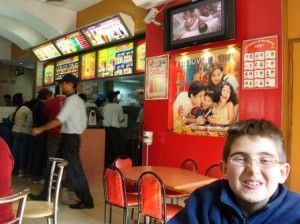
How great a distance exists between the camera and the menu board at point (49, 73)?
8367 mm

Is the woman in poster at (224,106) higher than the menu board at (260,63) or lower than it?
lower

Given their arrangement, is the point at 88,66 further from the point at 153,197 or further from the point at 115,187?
the point at 153,197

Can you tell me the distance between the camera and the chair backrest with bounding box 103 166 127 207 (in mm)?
2938

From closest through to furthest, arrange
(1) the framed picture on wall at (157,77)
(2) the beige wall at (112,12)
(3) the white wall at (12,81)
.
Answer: (1) the framed picture on wall at (157,77) < (2) the beige wall at (112,12) < (3) the white wall at (12,81)

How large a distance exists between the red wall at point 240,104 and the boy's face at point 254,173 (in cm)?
279

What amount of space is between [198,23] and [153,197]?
2511mm

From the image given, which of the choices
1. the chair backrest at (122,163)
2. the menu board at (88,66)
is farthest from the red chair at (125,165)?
the menu board at (88,66)

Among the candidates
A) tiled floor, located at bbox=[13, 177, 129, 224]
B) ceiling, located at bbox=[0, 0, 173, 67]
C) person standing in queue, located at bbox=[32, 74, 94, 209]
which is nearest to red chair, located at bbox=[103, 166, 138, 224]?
tiled floor, located at bbox=[13, 177, 129, 224]

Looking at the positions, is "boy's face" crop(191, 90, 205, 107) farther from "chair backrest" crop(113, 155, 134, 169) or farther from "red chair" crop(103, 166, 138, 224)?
"red chair" crop(103, 166, 138, 224)

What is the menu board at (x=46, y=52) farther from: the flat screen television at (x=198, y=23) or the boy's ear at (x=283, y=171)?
the boy's ear at (x=283, y=171)

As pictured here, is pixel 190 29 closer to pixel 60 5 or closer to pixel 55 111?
pixel 55 111

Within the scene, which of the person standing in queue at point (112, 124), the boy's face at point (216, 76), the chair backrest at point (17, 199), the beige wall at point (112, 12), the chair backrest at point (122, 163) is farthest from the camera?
the person standing in queue at point (112, 124)

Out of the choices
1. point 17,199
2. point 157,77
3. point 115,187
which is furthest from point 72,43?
point 17,199

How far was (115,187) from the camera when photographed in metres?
3.01
